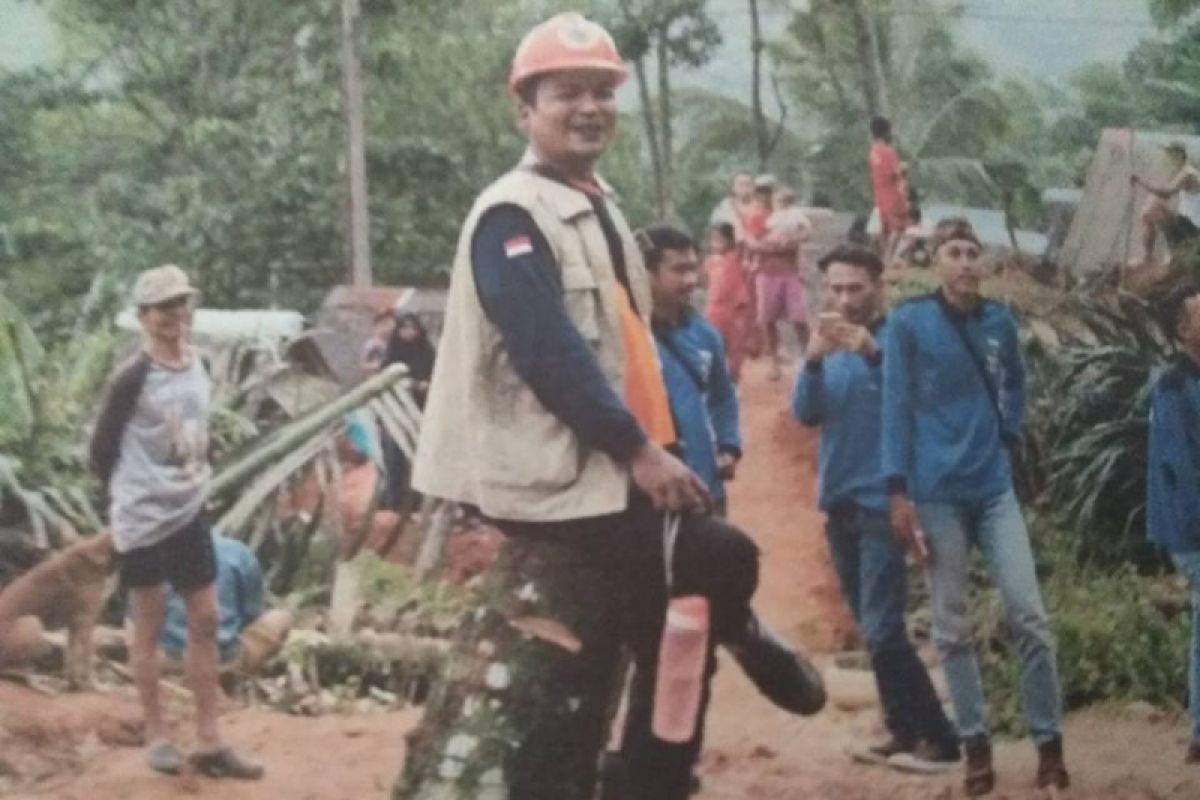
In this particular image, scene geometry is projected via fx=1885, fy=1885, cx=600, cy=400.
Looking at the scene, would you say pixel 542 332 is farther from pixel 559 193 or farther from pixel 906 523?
pixel 906 523

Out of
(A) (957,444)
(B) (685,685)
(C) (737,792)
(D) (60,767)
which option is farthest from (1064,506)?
(D) (60,767)

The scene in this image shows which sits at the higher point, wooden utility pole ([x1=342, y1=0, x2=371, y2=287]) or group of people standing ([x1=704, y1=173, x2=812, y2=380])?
wooden utility pole ([x1=342, y1=0, x2=371, y2=287])

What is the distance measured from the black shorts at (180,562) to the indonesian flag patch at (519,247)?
88 cm

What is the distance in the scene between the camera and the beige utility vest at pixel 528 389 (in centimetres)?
216

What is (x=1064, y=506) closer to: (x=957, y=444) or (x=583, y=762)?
(x=957, y=444)

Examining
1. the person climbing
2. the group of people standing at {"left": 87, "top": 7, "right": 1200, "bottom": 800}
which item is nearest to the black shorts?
the group of people standing at {"left": 87, "top": 7, "right": 1200, "bottom": 800}

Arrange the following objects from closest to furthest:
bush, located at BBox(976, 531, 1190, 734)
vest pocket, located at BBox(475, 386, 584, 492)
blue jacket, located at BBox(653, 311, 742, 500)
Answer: vest pocket, located at BBox(475, 386, 584, 492) → blue jacket, located at BBox(653, 311, 742, 500) → bush, located at BBox(976, 531, 1190, 734)

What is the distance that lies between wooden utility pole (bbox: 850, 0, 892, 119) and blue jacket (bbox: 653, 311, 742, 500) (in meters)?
0.45

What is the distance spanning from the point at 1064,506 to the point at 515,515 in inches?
41.5

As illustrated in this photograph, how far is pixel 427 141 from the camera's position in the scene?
2.82 metres

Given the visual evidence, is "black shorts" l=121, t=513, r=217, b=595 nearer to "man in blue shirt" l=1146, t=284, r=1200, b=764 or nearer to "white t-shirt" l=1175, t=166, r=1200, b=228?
"man in blue shirt" l=1146, t=284, r=1200, b=764

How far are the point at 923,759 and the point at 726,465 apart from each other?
52 centimetres

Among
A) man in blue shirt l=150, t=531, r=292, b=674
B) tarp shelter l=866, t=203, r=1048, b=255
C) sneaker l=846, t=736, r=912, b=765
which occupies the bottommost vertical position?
sneaker l=846, t=736, r=912, b=765

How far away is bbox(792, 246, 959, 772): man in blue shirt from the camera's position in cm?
280
